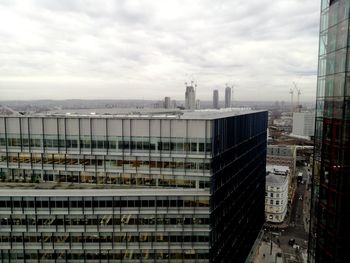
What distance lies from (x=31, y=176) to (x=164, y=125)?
26.9 metres

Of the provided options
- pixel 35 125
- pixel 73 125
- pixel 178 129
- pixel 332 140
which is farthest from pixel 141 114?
pixel 332 140

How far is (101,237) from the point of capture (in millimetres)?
57531

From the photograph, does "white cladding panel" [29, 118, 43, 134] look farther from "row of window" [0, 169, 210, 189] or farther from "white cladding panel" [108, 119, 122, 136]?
"white cladding panel" [108, 119, 122, 136]

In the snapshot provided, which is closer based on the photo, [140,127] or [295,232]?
[140,127]

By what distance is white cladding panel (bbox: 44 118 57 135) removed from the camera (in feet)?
188

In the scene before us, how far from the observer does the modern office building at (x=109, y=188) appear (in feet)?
183

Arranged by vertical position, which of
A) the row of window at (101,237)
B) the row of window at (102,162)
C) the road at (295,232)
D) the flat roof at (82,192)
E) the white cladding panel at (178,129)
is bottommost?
the road at (295,232)

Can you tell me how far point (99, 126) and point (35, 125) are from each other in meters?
11.8

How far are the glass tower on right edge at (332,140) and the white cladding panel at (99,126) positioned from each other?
3456 cm

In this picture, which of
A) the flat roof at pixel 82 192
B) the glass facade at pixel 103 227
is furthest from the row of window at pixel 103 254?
the flat roof at pixel 82 192

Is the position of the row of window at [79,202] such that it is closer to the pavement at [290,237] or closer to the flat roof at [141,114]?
the flat roof at [141,114]

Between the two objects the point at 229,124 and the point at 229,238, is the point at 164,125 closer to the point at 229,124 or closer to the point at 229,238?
the point at 229,124

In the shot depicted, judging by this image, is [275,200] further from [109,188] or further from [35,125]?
[35,125]

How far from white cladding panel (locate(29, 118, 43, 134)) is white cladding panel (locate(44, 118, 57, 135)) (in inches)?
35.7
